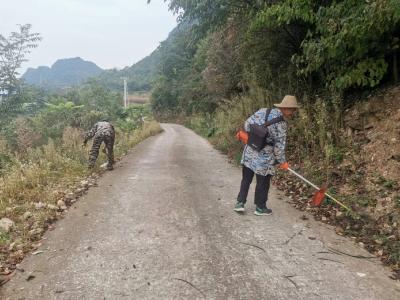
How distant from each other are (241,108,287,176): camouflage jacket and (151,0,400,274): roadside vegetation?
111 centimetres

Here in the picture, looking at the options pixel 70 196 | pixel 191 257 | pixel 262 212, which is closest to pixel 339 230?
pixel 262 212

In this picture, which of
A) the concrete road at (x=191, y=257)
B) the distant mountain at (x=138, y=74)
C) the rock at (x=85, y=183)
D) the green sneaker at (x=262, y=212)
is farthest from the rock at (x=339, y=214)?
the distant mountain at (x=138, y=74)

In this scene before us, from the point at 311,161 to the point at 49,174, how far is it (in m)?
5.49

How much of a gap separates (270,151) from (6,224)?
395 cm

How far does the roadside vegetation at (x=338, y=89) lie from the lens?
5.58m

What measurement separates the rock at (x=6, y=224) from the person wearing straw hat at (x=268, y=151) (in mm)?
3444

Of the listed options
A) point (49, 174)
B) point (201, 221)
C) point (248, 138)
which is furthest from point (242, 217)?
point (49, 174)

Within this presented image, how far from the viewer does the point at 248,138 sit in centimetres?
603

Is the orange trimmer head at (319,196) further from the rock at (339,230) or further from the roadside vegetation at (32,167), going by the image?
the roadside vegetation at (32,167)

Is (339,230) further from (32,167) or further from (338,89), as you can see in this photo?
(32,167)

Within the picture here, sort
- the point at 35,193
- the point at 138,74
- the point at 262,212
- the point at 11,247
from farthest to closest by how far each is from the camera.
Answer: the point at 138,74 → the point at 35,193 → the point at 262,212 → the point at 11,247

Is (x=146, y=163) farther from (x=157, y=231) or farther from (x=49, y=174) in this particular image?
(x=157, y=231)

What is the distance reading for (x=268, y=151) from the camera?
5.92 m

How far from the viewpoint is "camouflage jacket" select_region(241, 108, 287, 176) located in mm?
5844
